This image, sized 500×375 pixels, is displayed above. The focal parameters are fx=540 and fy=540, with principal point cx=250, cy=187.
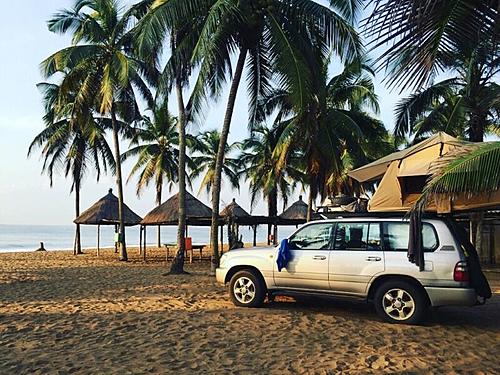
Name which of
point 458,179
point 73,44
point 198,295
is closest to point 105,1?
point 73,44

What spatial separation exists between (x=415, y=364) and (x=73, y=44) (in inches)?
786

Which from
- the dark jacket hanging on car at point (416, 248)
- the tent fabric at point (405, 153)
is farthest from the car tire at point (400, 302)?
the tent fabric at point (405, 153)

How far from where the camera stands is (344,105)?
23750 millimetres

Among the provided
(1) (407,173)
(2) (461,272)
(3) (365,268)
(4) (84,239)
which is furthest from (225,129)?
(4) (84,239)

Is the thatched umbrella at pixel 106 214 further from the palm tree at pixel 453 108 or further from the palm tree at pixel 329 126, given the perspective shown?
the palm tree at pixel 453 108

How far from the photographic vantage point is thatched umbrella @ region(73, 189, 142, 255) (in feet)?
90.1

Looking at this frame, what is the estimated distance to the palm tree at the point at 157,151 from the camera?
32656 mm

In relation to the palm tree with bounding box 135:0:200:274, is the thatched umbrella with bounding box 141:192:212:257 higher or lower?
lower

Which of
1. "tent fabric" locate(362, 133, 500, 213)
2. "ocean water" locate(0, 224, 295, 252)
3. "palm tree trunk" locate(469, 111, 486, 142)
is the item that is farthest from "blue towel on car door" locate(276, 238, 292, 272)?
"ocean water" locate(0, 224, 295, 252)

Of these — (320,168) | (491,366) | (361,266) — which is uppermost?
(320,168)

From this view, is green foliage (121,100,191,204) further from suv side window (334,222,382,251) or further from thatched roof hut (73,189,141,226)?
suv side window (334,222,382,251)

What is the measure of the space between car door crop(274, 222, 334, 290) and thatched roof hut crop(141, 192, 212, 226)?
1385cm

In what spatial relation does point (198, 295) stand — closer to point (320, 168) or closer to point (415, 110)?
point (320, 168)

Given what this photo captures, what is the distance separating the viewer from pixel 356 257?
8.93 metres
